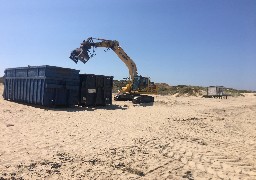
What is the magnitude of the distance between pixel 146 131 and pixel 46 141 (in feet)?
12.2

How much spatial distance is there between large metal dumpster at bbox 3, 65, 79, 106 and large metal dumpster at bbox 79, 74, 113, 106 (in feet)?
2.07

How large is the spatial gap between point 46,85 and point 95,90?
11.9ft

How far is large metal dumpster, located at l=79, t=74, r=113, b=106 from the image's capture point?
18750 mm

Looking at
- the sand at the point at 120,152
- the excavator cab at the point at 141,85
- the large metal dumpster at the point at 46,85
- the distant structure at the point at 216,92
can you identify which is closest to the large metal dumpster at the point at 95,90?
the large metal dumpster at the point at 46,85

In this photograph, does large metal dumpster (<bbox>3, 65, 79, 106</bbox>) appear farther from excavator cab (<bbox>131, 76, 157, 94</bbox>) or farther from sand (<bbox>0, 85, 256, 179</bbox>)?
excavator cab (<bbox>131, 76, 157, 94</bbox>)

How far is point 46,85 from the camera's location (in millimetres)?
16500

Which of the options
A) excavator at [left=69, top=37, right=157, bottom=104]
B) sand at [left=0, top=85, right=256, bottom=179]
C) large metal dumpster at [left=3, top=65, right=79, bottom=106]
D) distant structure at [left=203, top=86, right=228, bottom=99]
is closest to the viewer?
sand at [left=0, top=85, right=256, bottom=179]

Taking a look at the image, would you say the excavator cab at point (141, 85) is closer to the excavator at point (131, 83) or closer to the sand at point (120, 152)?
the excavator at point (131, 83)

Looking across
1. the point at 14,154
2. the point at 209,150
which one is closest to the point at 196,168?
the point at 209,150

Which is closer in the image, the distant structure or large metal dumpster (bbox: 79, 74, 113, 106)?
large metal dumpster (bbox: 79, 74, 113, 106)

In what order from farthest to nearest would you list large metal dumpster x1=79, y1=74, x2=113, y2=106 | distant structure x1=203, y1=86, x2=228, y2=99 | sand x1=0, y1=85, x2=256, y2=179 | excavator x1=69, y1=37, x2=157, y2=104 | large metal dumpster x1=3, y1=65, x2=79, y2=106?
distant structure x1=203, y1=86, x2=228, y2=99 → excavator x1=69, y1=37, x2=157, y2=104 → large metal dumpster x1=79, y1=74, x2=113, y2=106 → large metal dumpster x1=3, y1=65, x2=79, y2=106 → sand x1=0, y1=85, x2=256, y2=179

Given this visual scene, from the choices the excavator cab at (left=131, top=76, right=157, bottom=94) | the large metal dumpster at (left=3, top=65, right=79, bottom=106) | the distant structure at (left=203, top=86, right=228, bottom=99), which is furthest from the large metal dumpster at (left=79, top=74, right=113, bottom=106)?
the distant structure at (left=203, top=86, right=228, bottom=99)

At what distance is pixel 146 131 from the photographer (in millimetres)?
10484

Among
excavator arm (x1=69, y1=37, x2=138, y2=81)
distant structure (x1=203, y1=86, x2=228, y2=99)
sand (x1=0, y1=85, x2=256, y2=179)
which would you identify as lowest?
sand (x1=0, y1=85, x2=256, y2=179)
